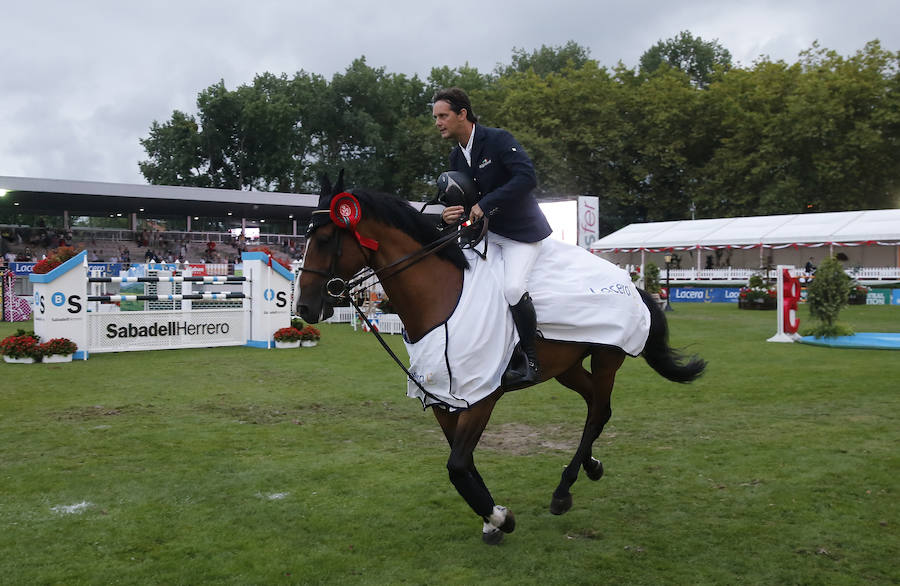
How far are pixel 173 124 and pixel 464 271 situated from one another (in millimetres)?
59964

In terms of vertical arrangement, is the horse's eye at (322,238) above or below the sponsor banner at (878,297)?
above

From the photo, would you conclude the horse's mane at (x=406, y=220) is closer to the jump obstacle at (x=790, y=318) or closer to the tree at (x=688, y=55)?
the jump obstacle at (x=790, y=318)

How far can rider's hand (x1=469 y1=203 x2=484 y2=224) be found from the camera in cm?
449

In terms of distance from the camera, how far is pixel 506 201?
458 cm

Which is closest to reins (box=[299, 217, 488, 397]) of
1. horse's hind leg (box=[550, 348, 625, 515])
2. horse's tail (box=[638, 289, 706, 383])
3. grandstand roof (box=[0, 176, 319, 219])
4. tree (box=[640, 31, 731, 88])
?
horse's hind leg (box=[550, 348, 625, 515])

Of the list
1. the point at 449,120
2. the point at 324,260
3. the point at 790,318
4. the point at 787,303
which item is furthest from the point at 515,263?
the point at 790,318

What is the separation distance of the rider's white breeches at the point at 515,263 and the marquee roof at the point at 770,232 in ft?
91.1

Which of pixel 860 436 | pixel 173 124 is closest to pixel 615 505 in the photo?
pixel 860 436

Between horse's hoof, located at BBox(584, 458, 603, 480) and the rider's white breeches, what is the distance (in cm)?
163

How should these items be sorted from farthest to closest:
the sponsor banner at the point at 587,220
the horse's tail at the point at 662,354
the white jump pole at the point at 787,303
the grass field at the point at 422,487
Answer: the sponsor banner at the point at 587,220 → the white jump pole at the point at 787,303 → the horse's tail at the point at 662,354 → the grass field at the point at 422,487

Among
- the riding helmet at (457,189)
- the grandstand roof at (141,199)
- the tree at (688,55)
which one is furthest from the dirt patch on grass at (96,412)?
the tree at (688,55)

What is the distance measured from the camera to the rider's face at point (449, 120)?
182 inches

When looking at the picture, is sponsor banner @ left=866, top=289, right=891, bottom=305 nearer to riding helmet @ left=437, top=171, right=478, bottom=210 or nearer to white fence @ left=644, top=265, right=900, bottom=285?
white fence @ left=644, top=265, right=900, bottom=285

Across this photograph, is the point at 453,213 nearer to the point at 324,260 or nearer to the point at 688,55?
the point at 324,260
